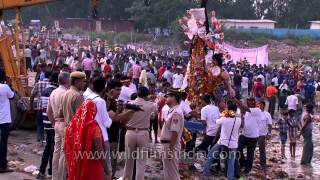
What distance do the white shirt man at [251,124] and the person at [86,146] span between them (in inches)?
222

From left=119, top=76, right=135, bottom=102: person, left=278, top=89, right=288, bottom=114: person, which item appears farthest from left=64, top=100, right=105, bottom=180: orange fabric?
left=278, top=89, right=288, bottom=114: person

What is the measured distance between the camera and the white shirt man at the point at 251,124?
1228 centimetres

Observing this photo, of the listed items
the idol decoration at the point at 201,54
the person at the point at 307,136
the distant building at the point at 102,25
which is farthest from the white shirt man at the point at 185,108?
the distant building at the point at 102,25

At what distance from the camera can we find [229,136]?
10742 millimetres

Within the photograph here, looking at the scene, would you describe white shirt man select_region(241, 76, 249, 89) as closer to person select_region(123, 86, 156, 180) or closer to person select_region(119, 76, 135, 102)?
person select_region(119, 76, 135, 102)

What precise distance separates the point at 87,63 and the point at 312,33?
1822 inches

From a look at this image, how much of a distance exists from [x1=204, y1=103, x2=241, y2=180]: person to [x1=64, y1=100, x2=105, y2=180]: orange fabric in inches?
160

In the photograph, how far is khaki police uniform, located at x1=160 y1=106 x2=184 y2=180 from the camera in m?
9.34

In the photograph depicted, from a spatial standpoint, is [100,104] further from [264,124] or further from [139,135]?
[264,124]

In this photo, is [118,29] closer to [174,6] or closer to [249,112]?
[174,6]

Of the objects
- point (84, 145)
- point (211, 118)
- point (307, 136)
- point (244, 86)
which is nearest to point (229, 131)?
point (211, 118)

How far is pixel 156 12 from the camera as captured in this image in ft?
206

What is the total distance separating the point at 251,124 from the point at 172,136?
11.0 feet

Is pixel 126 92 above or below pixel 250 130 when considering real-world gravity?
above
